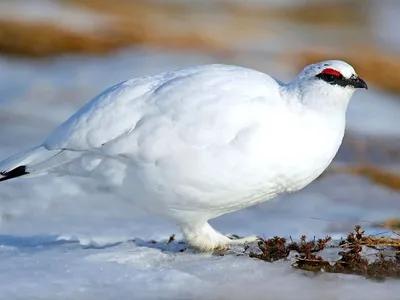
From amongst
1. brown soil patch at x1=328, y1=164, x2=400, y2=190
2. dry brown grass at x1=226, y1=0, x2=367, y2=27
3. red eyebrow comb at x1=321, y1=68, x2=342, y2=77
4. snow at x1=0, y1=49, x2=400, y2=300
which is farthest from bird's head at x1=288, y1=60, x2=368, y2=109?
dry brown grass at x1=226, y1=0, x2=367, y2=27

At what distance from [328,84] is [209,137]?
0.54 metres

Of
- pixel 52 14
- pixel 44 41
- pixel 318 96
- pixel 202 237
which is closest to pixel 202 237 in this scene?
pixel 202 237

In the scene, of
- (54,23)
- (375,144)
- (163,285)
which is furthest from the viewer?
(54,23)

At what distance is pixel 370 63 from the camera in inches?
436

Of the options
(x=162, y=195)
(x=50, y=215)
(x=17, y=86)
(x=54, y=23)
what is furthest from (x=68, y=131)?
(x=54, y=23)

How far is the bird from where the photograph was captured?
337 cm

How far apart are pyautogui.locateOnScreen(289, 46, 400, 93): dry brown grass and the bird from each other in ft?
23.0

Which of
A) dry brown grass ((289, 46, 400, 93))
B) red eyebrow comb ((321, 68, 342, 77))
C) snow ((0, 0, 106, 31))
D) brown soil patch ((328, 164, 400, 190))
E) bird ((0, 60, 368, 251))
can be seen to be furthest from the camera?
snow ((0, 0, 106, 31))

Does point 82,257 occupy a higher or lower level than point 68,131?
lower

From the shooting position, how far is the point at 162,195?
Answer: 3.47 m

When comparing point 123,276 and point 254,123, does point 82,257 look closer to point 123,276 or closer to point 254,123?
point 123,276

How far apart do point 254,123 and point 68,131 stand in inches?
31.3

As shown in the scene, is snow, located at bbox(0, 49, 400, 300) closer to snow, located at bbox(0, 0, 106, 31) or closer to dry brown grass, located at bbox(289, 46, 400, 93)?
dry brown grass, located at bbox(289, 46, 400, 93)

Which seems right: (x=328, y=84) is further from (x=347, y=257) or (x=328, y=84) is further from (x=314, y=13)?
(x=314, y=13)
